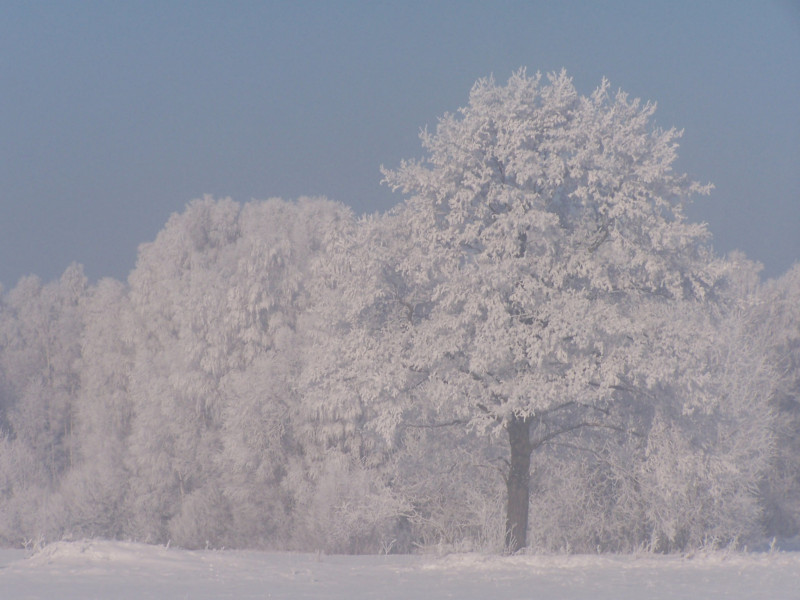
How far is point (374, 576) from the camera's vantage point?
425 inches

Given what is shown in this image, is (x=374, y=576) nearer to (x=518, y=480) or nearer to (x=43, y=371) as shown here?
(x=518, y=480)

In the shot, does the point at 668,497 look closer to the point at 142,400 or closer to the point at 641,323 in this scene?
the point at 641,323

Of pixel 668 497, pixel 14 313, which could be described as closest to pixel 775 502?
pixel 668 497

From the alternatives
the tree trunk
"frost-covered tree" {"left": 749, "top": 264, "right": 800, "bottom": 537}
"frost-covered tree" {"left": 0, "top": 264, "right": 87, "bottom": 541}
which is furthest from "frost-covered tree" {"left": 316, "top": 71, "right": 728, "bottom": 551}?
"frost-covered tree" {"left": 0, "top": 264, "right": 87, "bottom": 541}

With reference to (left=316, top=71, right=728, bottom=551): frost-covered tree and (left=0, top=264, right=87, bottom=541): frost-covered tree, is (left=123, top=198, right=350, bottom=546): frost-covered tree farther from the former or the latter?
(left=316, top=71, right=728, bottom=551): frost-covered tree

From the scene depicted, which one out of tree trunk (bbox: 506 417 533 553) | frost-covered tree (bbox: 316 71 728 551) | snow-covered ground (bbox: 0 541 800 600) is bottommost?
snow-covered ground (bbox: 0 541 800 600)

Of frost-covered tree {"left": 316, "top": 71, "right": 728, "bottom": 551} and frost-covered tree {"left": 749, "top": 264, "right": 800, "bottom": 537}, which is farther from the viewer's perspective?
frost-covered tree {"left": 749, "top": 264, "right": 800, "bottom": 537}

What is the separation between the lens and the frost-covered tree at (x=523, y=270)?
530 inches

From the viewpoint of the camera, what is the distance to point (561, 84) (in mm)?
15078

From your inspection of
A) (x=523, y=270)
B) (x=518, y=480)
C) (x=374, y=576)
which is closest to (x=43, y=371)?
(x=518, y=480)

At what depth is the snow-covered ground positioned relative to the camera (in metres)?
9.02

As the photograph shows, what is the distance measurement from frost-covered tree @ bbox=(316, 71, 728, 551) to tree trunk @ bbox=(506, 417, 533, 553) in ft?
0.09

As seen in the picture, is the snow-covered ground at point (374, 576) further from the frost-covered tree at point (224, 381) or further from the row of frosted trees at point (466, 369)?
the frost-covered tree at point (224, 381)

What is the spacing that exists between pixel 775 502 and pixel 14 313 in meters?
45.8
